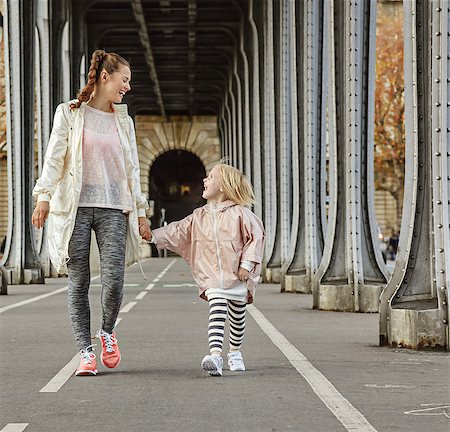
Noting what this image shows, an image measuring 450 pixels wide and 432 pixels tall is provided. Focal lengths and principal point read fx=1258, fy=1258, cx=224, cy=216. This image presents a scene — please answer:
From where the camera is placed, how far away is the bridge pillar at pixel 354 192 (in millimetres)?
16516

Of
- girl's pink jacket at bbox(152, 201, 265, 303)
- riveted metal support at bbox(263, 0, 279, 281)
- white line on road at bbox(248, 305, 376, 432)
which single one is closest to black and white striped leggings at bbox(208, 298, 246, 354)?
girl's pink jacket at bbox(152, 201, 265, 303)

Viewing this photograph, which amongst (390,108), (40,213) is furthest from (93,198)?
(390,108)

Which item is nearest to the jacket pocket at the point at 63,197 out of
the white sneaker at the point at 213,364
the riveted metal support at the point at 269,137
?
the white sneaker at the point at 213,364

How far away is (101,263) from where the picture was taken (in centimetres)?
866

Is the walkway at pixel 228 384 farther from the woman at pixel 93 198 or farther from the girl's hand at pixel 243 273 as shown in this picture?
the girl's hand at pixel 243 273

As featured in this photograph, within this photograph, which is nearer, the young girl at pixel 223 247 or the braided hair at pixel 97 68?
the young girl at pixel 223 247

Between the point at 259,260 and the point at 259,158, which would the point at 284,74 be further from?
the point at 259,260

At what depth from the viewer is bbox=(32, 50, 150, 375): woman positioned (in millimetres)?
8586

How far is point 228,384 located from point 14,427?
6.75 feet

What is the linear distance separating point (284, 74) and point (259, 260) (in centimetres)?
2049

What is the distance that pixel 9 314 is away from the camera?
16.1 metres

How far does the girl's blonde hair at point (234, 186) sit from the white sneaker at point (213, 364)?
3.71ft

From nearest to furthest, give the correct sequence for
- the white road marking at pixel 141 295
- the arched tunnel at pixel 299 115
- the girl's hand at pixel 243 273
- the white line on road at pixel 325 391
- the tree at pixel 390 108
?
1. the white line on road at pixel 325 391
2. the girl's hand at pixel 243 273
3. the arched tunnel at pixel 299 115
4. the white road marking at pixel 141 295
5. the tree at pixel 390 108

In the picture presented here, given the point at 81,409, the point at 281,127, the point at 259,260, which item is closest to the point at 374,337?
the point at 259,260
